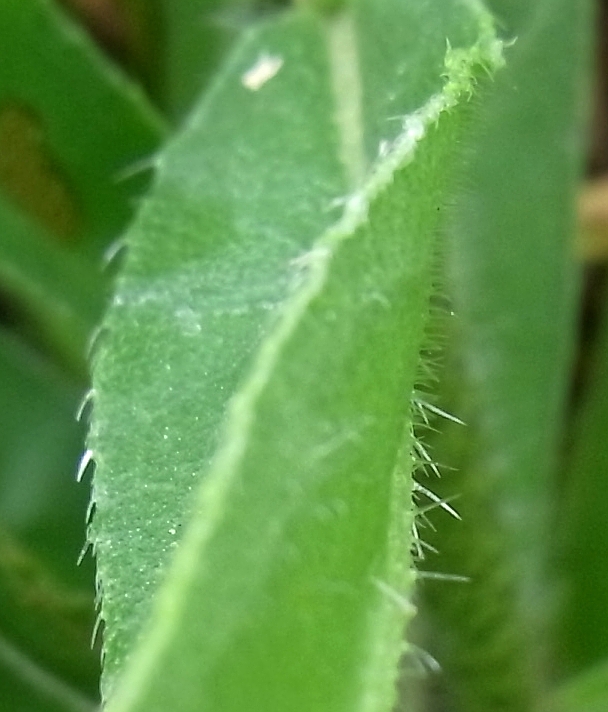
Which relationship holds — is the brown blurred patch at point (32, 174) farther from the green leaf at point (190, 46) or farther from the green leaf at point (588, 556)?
the green leaf at point (588, 556)

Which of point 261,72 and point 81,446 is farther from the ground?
point 261,72

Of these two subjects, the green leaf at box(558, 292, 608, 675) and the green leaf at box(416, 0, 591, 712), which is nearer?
the green leaf at box(416, 0, 591, 712)

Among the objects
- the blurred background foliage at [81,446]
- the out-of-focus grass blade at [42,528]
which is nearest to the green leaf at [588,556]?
the blurred background foliage at [81,446]

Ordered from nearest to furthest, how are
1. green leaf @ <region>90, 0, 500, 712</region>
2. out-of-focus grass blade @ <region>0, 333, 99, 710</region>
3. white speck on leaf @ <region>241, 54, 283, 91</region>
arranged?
green leaf @ <region>90, 0, 500, 712</region> → white speck on leaf @ <region>241, 54, 283, 91</region> → out-of-focus grass blade @ <region>0, 333, 99, 710</region>

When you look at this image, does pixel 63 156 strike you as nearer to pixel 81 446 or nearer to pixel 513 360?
pixel 81 446

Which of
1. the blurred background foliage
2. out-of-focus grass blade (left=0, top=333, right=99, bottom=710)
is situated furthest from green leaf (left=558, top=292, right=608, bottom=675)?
out-of-focus grass blade (left=0, top=333, right=99, bottom=710)

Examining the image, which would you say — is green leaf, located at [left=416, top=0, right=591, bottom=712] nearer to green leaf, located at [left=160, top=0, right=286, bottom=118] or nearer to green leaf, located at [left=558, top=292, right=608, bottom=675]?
green leaf, located at [left=558, top=292, right=608, bottom=675]

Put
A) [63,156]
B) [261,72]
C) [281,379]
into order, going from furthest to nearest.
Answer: [63,156] < [261,72] < [281,379]

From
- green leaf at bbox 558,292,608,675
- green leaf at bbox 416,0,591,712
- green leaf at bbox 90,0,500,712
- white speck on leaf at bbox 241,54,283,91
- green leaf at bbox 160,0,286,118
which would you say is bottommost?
green leaf at bbox 558,292,608,675

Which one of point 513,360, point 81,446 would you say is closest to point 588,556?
point 513,360

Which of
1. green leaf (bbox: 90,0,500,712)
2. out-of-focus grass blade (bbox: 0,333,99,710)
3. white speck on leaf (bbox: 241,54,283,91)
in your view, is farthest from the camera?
out-of-focus grass blade (bbox: 0,333,99,710)
